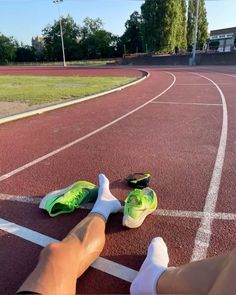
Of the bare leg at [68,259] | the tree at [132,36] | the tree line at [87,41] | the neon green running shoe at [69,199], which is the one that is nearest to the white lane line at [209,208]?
the bare leg at [68,259]

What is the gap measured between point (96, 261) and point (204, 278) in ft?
3.48

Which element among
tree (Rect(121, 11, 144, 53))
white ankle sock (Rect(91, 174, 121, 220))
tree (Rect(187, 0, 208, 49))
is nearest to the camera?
white ankle sock (Rect(91, 174, 121, 220))

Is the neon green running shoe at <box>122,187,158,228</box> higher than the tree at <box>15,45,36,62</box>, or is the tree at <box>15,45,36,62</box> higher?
the neon green running shoe at <box>122,187,158,228</box>

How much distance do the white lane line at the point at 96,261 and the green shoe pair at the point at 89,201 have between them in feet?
1.15

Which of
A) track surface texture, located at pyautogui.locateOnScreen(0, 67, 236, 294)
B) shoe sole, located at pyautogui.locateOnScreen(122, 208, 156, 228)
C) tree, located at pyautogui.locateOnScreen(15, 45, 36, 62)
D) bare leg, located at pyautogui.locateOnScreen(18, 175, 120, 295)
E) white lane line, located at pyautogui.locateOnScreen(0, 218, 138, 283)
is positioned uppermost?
bare leg, located at pyautogui.locateOnScreen(18, 175, 120, 295)

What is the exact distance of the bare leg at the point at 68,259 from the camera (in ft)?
6.55

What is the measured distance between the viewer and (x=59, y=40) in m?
81.0

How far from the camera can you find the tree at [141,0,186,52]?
50719mm

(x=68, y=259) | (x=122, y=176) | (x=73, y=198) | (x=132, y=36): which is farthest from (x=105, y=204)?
(x=132, y=36)

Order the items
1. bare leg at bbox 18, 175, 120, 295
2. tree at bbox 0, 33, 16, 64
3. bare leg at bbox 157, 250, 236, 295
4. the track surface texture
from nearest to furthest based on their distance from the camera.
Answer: bare leg at bbox 157, 250, 236, 295, bare leg at bbox 18, 175, 120, 295, the track surface texture, tree at bbox 0, 33, 16, 64

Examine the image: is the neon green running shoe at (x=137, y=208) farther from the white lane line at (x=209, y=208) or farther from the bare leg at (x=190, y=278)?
the bare leg at (x=190, y=278)

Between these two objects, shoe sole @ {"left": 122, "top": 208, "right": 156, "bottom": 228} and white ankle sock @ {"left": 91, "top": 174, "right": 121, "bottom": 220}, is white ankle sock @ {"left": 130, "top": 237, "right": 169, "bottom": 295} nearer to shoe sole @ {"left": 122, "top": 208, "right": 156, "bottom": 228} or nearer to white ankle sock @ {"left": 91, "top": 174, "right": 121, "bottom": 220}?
shoe sole @ {"left": 122, "top": 208, "right": 156, "bottom": 228}

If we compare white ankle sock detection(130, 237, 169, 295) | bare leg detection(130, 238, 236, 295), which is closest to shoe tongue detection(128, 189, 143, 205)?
white ankle sock detection(130, 237, 169, 295)

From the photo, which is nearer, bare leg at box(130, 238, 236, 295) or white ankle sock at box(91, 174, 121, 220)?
bare leg at box(130, 238, 236, 295)
